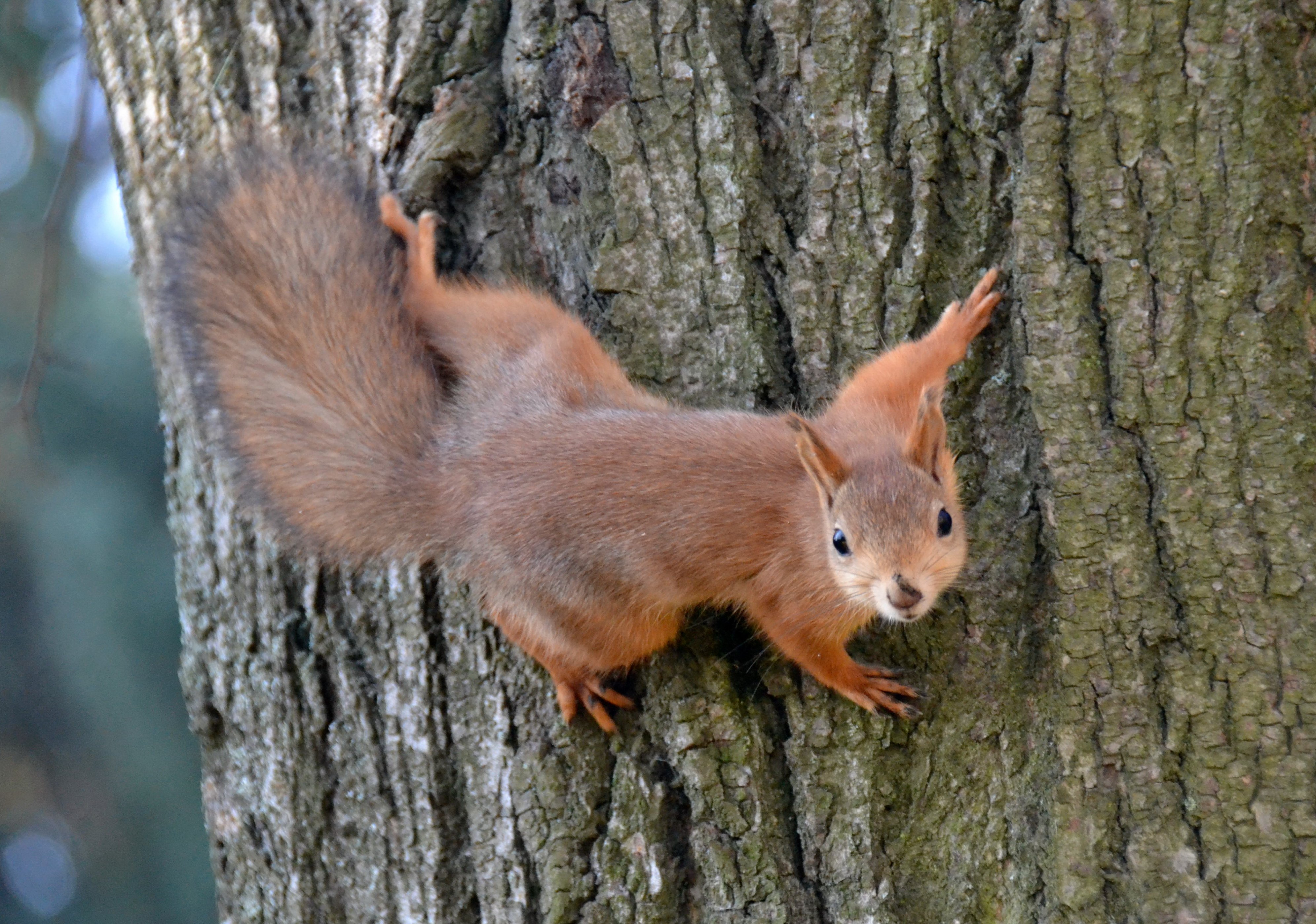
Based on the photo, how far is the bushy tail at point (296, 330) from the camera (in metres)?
2.37

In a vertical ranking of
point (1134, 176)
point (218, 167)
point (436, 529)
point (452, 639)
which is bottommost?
point (452, 639)

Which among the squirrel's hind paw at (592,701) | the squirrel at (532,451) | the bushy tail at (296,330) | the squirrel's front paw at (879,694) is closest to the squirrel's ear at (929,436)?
the squirrel at (532,451)

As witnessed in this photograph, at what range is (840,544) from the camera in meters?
2.10

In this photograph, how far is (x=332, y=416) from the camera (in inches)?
93.8

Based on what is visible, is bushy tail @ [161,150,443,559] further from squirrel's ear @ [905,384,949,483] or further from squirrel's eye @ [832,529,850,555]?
squirrel's ear @ [905,384,949,483]

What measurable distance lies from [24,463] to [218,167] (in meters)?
1.48

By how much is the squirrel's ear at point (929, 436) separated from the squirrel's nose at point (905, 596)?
9.5 inches

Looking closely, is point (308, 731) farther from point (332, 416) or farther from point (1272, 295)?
point (1272, 295)

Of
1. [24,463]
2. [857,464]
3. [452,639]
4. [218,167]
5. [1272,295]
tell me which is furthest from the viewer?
[24,463]

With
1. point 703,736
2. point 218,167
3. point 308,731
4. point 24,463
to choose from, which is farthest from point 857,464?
point 24,463

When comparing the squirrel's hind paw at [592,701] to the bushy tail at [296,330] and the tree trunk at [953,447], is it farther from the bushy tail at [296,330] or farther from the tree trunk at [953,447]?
the bushy tail at [296,330]

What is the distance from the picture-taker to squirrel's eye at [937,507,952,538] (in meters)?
1.95

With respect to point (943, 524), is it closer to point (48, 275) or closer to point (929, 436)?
point (929, 436)

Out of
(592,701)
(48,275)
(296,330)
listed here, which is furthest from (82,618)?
(592,701)
